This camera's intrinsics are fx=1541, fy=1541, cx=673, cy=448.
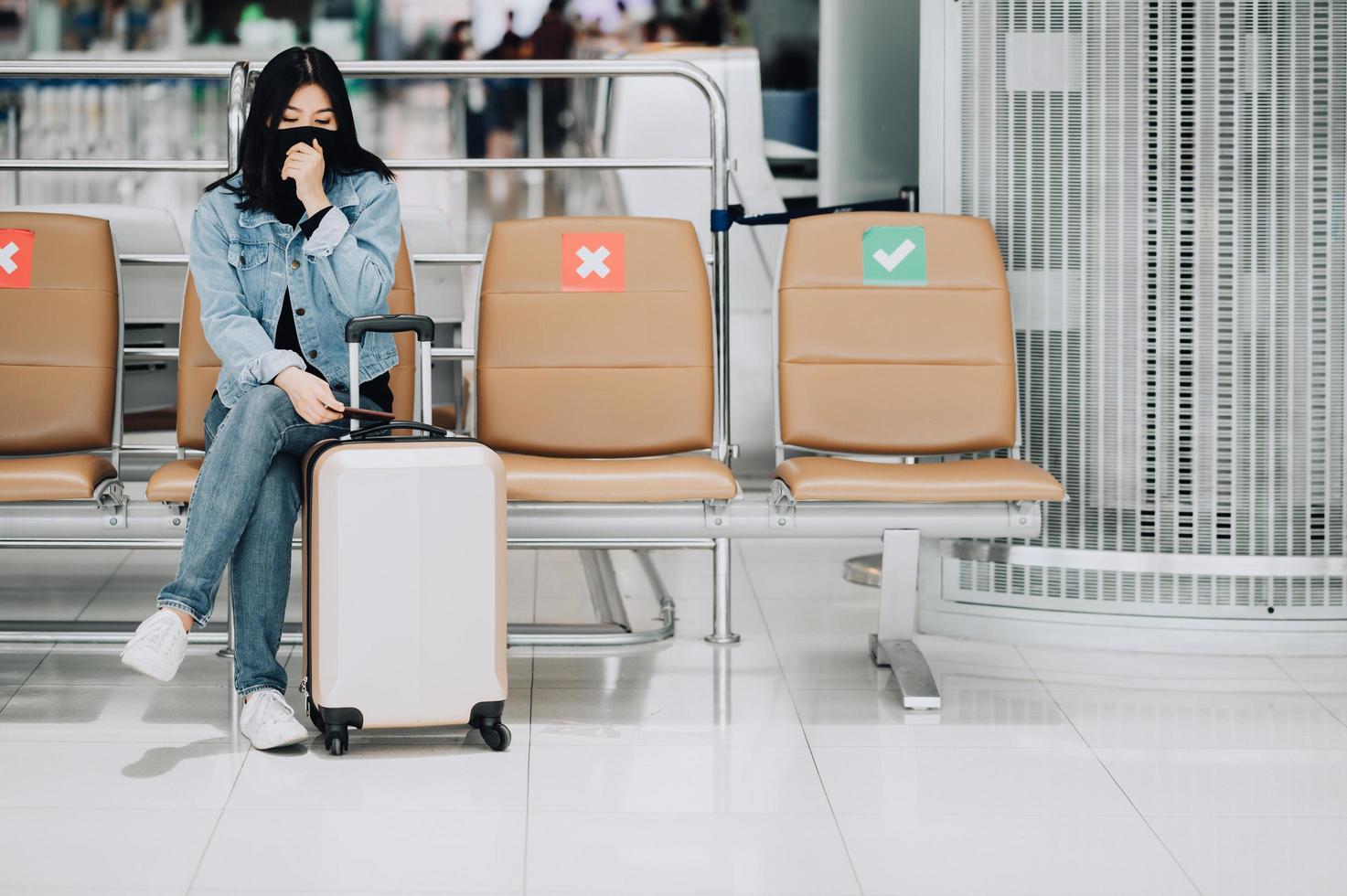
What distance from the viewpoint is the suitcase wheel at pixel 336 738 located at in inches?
101

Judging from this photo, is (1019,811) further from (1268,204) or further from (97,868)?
(1268,204)

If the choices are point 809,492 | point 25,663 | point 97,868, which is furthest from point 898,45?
point 97,868

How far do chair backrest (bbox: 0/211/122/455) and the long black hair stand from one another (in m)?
0.47

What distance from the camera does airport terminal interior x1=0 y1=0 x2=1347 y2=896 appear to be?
7.50 feet

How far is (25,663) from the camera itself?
3.21 metres

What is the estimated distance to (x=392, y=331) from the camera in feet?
8.80

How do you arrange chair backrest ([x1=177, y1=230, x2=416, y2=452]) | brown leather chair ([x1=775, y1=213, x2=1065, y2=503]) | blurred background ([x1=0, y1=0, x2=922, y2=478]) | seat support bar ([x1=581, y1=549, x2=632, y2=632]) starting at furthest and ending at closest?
blurred background ([x1=0, y1=0, x2=922, y2=478])
seat support bar ([x1=581, y1=549, x2=632, y2=632])
brown leather chair ([x1=775, y1=213, x2=1065, y2=503])
chair backrest ([x1=177, y1=230, x2=416, y2=452])

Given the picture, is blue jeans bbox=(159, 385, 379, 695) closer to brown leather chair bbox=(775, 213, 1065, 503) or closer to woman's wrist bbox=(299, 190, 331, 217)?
woman's wrist bbox=(299, 190, 331, 217)

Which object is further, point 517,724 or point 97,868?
point 517,724

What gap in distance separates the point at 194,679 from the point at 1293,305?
2.45 metres

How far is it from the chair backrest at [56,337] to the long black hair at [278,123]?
470 millimetres

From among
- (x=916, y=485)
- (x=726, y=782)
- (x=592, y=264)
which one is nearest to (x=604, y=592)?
(x=592, y=264)

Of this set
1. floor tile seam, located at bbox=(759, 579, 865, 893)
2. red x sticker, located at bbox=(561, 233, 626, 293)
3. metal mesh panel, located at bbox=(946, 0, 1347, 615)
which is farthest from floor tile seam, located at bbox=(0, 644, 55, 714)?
metal mesh panel, located at bbox=(946, 0, 1347, 615)

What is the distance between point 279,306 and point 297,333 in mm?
65
